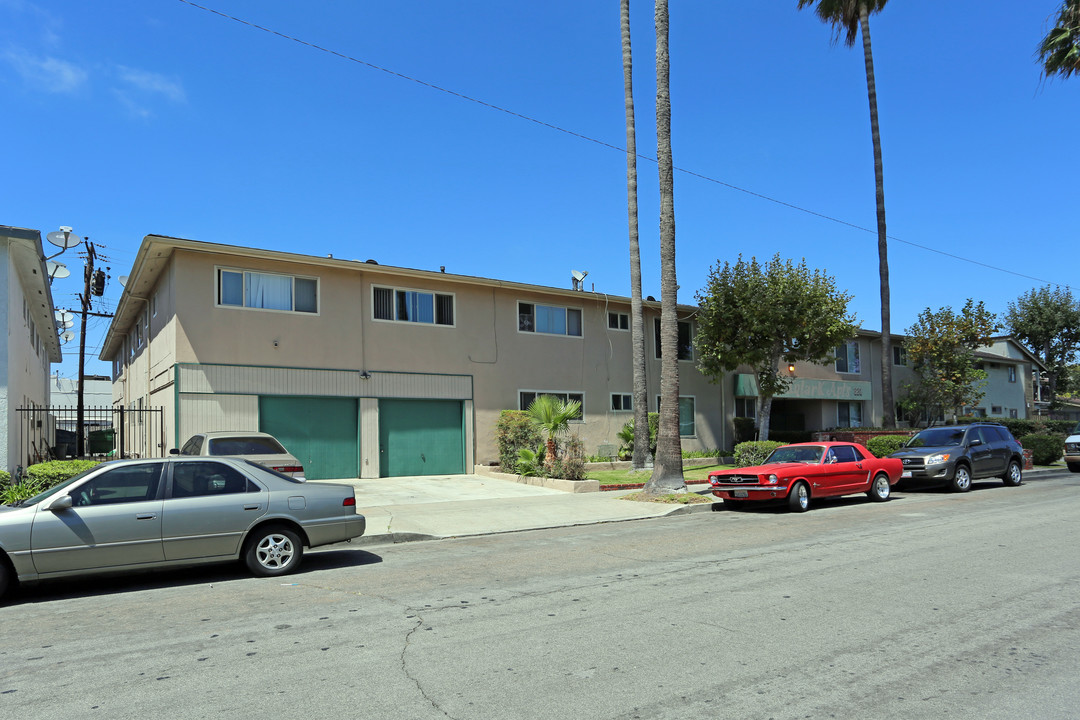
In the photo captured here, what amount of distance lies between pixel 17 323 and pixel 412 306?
33.1ft

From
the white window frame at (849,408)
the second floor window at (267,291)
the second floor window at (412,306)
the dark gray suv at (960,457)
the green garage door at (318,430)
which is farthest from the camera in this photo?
the white window frame at (849,408)

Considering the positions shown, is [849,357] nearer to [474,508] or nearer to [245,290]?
[474,508]

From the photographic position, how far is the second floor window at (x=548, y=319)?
25.8 m

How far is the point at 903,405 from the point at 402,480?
25.6 m

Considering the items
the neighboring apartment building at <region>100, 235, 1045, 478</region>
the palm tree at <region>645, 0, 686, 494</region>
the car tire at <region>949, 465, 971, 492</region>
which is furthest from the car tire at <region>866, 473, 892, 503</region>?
the neighboring apartment building at <region>100, 235, 1045, 478</region>

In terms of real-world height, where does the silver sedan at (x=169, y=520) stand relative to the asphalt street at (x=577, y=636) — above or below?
above

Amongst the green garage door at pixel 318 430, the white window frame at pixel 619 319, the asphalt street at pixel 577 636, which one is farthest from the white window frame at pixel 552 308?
the asphalt street at pixel 577 636

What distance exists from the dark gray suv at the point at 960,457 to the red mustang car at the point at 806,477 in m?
1.93

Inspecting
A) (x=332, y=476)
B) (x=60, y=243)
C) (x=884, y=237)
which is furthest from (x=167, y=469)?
(x=884, y=237)

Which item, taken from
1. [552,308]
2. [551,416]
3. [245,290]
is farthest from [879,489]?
[245,290]

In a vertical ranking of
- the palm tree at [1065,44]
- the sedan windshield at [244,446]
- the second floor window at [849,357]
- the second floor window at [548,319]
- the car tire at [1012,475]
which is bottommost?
the car tire at [1012,475]

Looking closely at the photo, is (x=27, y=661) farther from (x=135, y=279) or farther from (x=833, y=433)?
(x=833, y=433)

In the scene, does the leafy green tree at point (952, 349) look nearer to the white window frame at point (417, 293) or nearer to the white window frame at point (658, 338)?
the white window frame at point (658, 338)

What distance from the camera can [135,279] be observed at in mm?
22734
